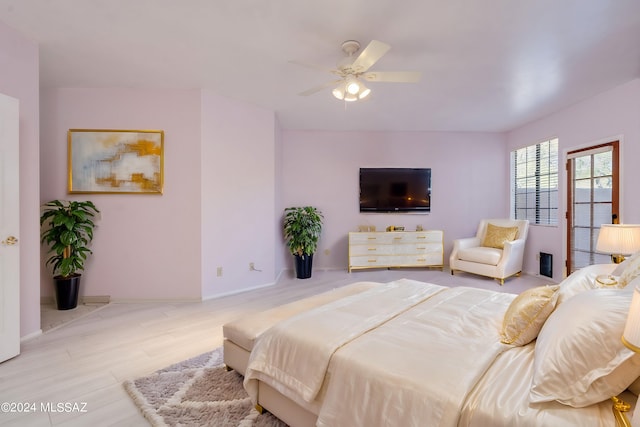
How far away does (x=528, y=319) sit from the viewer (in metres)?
1.33

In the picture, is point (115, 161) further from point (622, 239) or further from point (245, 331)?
point (622, 239)

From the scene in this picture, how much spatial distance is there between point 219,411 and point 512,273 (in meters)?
4.60

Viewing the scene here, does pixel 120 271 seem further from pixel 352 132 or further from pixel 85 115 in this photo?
pixel 352 132

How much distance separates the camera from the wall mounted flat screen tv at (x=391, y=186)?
5.57 meters

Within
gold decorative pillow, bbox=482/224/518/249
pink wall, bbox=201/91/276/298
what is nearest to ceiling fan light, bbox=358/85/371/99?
pink wall, bbox=201/91/276/298

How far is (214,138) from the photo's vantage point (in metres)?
3.80

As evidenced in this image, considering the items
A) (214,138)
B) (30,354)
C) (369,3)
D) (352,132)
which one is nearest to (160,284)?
(30,354)

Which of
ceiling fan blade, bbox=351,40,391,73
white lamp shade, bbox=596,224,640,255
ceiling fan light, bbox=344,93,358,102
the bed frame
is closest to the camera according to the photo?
the bed frame

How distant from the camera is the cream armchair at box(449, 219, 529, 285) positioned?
14.5 ft

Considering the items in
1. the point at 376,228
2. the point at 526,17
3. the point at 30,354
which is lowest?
the point at 30,354

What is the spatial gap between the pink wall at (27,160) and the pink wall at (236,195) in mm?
1506

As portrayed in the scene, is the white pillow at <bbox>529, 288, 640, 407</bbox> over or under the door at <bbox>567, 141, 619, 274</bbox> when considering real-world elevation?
under

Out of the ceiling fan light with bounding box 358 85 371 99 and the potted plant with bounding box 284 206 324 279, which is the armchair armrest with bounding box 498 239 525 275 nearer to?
the potted plant with bounding box 284 206 324 279

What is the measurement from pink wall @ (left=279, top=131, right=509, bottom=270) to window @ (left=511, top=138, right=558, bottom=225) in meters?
0.18
